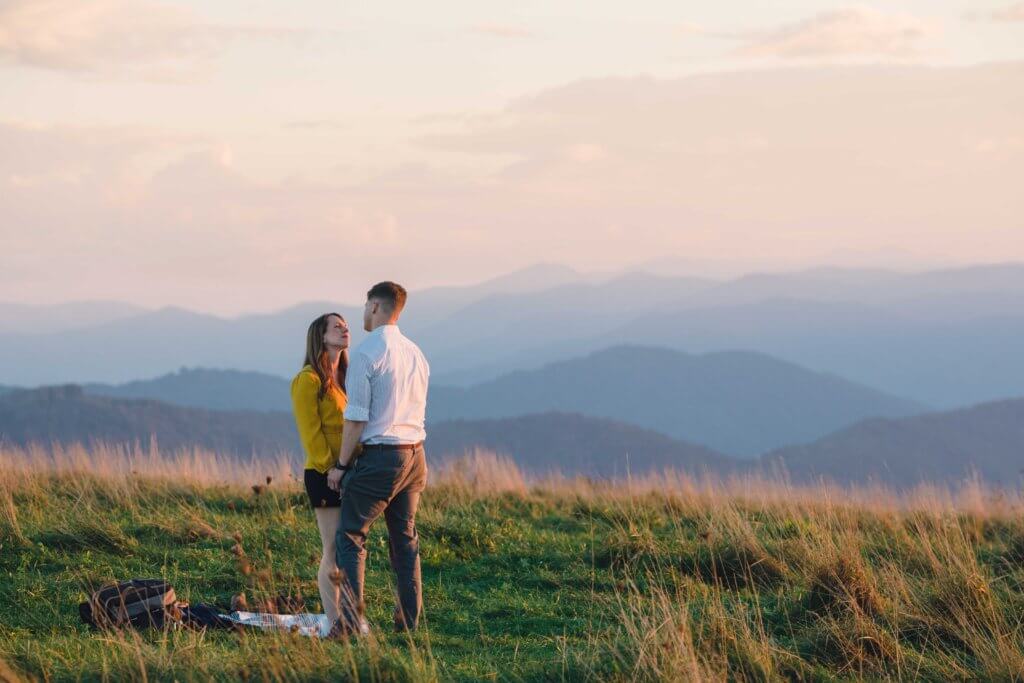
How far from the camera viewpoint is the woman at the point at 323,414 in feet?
23.9

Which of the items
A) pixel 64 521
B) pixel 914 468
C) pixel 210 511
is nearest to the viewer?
pixel 64 521

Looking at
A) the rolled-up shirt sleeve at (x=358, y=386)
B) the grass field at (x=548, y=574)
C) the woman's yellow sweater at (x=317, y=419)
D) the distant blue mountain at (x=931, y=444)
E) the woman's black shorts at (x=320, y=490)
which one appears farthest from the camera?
the distant blue mountain at (x=931, y=444)

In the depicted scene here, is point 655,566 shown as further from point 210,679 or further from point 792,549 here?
point 210,679

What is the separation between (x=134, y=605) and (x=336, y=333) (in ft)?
7.44

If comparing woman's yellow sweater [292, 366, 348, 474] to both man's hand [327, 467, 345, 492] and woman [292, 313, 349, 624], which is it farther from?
man's hand [327, 467, 345, 492]

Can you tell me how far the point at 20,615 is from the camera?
8234 mm

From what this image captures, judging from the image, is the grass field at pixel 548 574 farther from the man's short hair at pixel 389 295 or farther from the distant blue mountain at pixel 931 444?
the distant blue mountain at pixel 931 444

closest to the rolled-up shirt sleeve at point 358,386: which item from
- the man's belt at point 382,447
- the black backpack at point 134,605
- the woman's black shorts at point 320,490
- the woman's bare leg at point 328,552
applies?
the man's belt at point 382,447

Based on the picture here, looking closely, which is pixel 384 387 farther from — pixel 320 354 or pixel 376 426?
pixel 320 354

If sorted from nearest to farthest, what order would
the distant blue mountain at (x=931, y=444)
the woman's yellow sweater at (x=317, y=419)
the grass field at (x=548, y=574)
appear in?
the grass field at (x=548, y=574)
the woman's yellow sweater at (x=317, y=419)
the distant blue mountain at (x=931, y=444)

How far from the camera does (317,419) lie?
732cm

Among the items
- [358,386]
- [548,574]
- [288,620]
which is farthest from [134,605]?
[548,574]

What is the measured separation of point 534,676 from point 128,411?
355 ft

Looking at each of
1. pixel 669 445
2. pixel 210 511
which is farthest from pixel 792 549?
pixel 669 445
